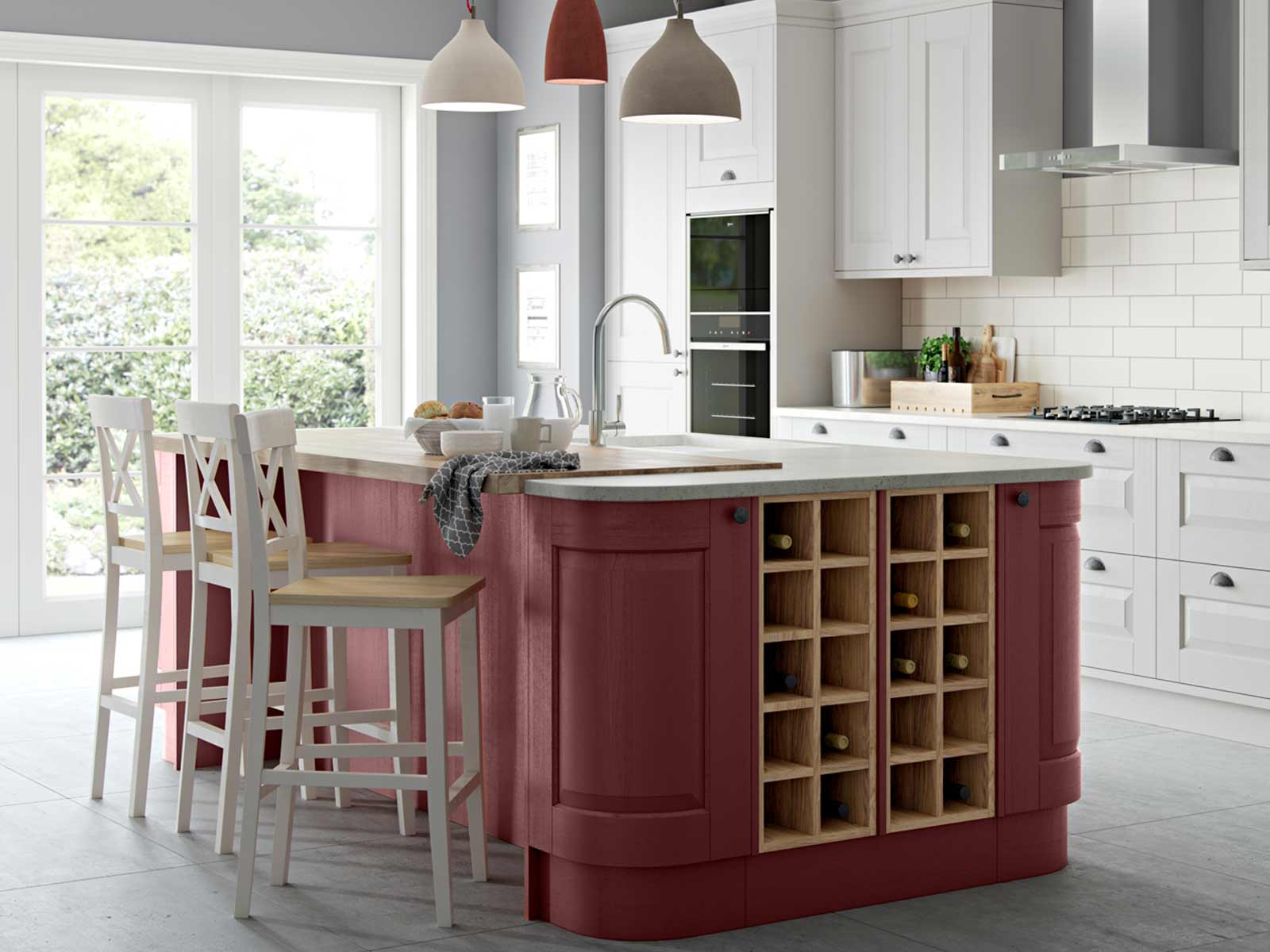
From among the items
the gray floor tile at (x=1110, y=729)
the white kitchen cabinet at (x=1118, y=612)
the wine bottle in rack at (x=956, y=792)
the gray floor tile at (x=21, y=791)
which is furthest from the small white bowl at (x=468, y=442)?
the white kitchen cabinet at (x=1118, y=612)

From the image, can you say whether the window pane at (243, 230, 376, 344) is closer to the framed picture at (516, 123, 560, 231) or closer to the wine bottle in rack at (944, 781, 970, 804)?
the framed picture at (516, 123, 560, 231)

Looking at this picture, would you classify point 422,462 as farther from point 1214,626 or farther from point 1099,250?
point 1099,250

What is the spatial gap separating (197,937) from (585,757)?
2.67 ft

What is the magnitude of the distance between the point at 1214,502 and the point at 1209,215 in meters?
1.16

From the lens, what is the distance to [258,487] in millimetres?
3975

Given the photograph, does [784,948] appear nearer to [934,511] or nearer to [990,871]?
[990,871]

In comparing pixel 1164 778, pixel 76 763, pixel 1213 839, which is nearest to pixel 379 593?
pixel 76 763

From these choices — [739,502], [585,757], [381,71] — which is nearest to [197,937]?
[585,757]

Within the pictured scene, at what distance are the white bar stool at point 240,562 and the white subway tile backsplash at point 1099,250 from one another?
3.00 metres

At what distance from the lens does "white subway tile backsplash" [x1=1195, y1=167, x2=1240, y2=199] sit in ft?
18.2

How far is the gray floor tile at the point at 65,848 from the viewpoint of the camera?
3.74 meters

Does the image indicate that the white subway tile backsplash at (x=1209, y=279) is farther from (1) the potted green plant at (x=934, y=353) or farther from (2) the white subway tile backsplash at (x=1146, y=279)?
(1) the potted green plant at (x=934, y=353)

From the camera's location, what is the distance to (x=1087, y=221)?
19.8 feet

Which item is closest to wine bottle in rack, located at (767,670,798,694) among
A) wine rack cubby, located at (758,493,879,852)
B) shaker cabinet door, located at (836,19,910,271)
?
wine rack cubby, located at (758,493,879,852)
